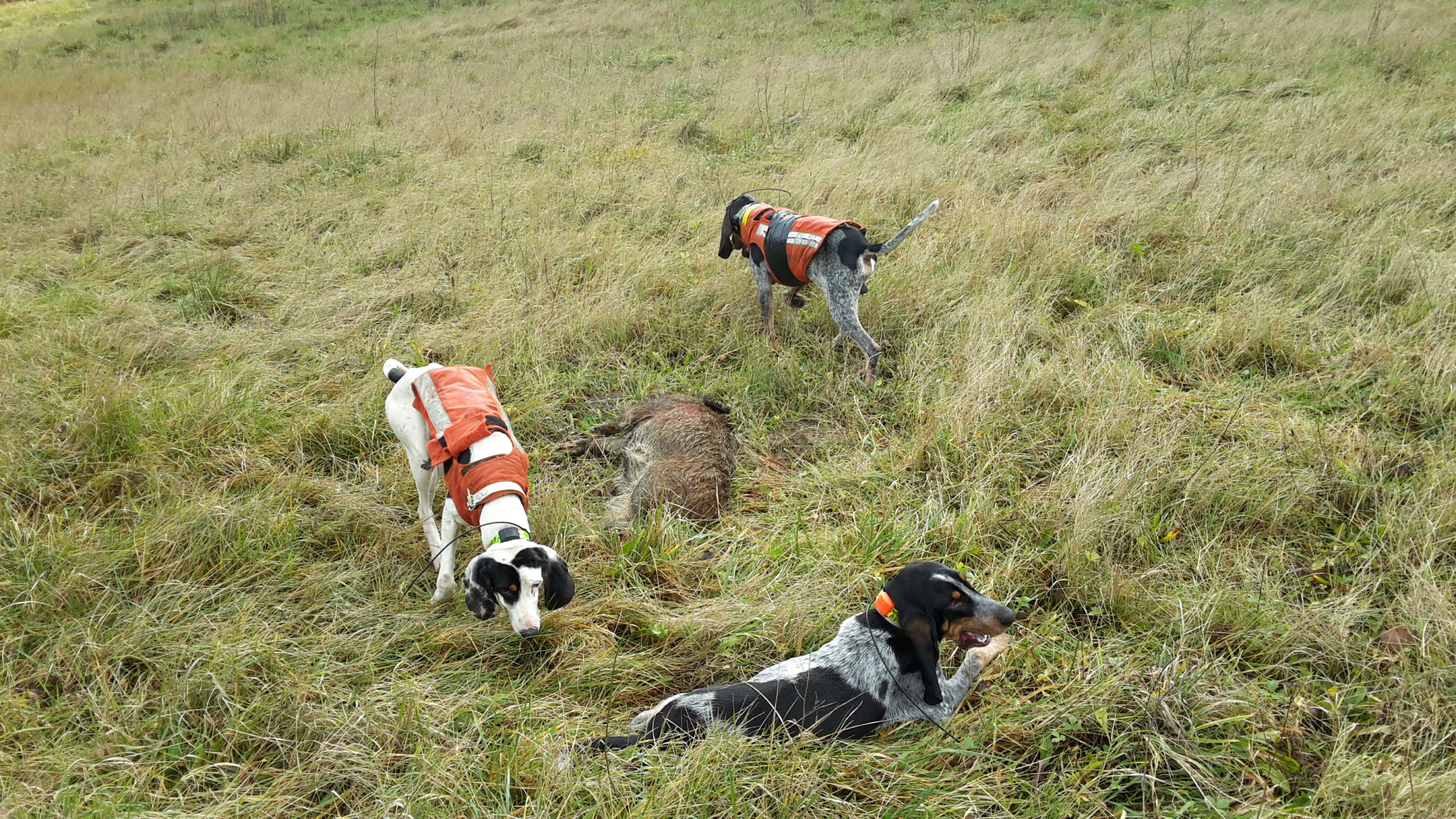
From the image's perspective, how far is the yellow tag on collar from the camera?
256cm

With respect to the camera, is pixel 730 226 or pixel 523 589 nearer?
pixel 523 589

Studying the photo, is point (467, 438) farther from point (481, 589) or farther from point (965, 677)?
point (965, 677)

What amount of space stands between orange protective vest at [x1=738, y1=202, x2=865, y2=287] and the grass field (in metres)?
0.45

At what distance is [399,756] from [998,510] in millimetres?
2433

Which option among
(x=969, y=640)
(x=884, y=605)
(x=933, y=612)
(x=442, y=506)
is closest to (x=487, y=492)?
(x=442, y=506)

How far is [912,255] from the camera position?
546cm

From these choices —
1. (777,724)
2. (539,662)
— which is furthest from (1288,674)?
(539,662)

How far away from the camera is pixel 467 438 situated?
3162 millimetres

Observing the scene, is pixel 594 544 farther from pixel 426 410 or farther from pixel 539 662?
pixel 426 410

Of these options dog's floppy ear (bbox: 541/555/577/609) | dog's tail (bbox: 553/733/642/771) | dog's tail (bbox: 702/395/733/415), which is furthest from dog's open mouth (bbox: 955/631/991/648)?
dog's tail (bbox: 702/395/733/415)

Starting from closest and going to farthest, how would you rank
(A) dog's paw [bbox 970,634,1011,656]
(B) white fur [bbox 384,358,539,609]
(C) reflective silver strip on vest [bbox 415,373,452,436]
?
(A) dog's paw [bbox 970,634,1011,656]
(B) white fur [bbox 384,358,539,609]
(C) reflective silver strip on vest [bbox 415,373,452,436]

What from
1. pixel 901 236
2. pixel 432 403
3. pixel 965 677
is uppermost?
pixel 901 236

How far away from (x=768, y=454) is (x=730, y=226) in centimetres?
183

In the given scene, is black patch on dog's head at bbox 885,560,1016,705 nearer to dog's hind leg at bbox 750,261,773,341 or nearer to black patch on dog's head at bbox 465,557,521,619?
black patch on dog's head at bbox 465,557,521,619
